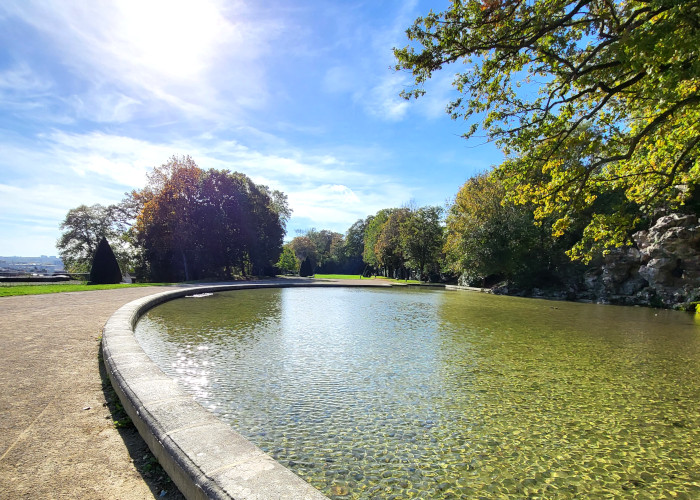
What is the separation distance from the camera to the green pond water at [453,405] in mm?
3018

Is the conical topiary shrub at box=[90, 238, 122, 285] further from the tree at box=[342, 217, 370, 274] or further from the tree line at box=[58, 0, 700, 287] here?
the tree at box=[342, 217, 370, 274]

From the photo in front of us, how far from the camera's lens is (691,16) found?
565 cm

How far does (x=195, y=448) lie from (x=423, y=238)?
37.8 metres

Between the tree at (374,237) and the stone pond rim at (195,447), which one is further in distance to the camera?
the tree at (374,237)

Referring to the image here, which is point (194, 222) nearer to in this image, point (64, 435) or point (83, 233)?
point (83, 233)

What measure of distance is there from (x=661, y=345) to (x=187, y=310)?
12953 millimetres

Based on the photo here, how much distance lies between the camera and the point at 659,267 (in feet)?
57.1

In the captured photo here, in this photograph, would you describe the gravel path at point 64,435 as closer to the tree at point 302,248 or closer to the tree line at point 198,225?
Result: the tree line at point 198,225

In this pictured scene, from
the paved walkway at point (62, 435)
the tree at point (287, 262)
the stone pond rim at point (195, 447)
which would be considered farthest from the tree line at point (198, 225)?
the stone pond rim at point (195, 447)

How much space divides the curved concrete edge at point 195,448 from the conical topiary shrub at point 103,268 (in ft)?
72.6

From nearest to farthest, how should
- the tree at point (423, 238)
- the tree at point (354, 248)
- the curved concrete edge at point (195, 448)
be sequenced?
the curved concrete edge at point (195, 448)
the tree at point (423, 238)
the tree at point (354, 248)

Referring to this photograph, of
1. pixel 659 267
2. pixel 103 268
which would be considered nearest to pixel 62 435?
pixel 659 267

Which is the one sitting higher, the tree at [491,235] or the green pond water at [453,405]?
the tree at [491,235]

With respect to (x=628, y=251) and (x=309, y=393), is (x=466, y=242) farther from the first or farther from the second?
(x=309, y=393)
